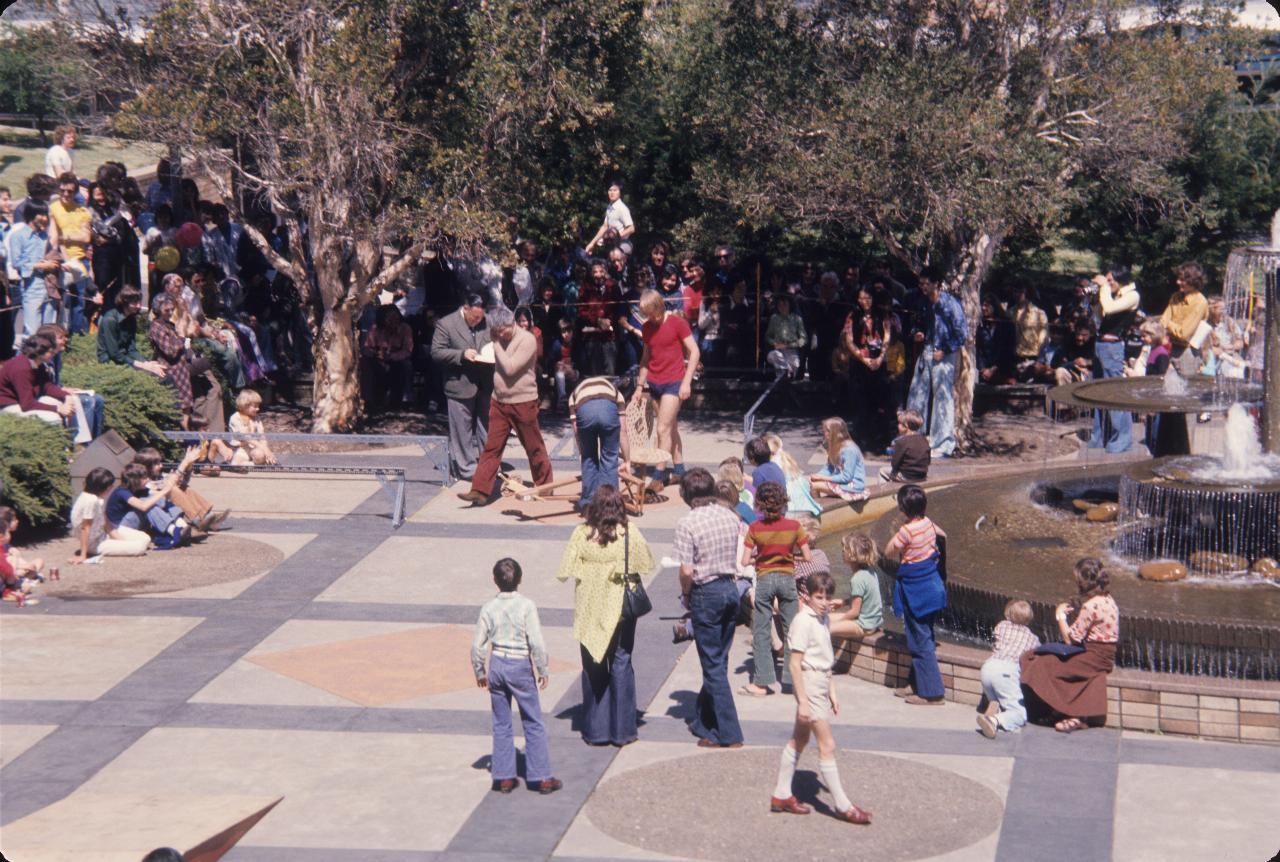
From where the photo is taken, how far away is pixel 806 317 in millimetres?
21562

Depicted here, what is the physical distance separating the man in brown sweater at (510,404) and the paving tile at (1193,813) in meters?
7.78

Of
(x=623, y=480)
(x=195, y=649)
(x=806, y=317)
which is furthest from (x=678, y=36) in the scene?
(x=195, y=649)

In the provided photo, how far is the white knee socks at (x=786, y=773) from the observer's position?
888cm

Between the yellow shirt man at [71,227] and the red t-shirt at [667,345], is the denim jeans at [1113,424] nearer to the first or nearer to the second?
the red t-shirt at [667,345]

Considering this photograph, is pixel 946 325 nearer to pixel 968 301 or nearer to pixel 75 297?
pixel 968 301

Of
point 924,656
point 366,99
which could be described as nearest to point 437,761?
point 924,656

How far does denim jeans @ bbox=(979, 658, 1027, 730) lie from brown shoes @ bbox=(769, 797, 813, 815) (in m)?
1.81

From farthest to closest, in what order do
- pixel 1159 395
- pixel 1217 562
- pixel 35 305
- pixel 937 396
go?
pixel 937 396 < pixel 35 305 < pixel 1159 395 < pixel 1217 562

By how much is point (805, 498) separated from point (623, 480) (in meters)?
2.63

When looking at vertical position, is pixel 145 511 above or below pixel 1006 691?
above

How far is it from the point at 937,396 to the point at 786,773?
34.0ft

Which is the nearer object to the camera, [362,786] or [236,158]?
[362,786]

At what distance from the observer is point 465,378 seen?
17.0 metres

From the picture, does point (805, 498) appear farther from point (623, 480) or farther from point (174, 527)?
point (174, 527)
